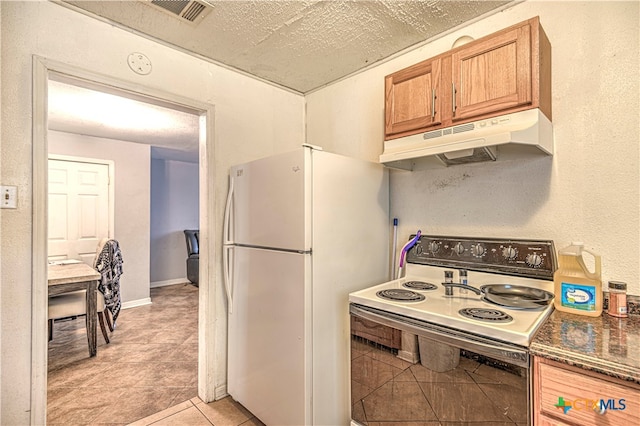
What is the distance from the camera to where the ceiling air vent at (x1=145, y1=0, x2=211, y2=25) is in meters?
1.63

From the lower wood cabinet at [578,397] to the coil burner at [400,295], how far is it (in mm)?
523

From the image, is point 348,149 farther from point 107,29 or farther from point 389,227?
point 107,29

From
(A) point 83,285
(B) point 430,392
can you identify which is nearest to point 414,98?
(B) point 430,392

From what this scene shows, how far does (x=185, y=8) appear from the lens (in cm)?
168

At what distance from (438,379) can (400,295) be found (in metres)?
0.40

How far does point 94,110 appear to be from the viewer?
3.19m

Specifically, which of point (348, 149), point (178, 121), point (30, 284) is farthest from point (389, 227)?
point (178, 121)

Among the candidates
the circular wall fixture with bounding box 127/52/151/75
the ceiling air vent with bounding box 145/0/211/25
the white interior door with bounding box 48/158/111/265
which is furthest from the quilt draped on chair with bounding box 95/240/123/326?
the ceiling air vent with bounding box 145/0/211/25

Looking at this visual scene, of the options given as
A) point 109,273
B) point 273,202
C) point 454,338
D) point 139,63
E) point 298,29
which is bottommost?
point 109,273

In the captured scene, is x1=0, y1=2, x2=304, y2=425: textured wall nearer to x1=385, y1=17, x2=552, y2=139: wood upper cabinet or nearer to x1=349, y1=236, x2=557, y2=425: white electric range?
x1=349, y1=236, x2=557, y2=425: white electric range

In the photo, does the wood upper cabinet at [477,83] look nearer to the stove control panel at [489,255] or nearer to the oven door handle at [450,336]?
the stove control panel at [489,255]

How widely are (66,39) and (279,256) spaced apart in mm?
1640

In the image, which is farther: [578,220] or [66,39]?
[66,39]

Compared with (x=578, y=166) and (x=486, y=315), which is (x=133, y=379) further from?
(x=578, y=166)
